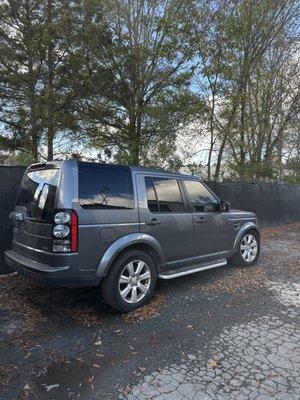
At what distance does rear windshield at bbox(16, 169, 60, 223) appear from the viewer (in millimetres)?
4023

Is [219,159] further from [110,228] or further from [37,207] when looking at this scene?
[37,207]

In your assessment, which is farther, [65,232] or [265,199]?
[265,199]

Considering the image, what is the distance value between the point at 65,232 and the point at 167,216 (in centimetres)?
159

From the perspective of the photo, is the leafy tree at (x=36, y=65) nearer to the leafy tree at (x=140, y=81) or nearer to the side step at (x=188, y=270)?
the leafy tree at (x=140, y=81)

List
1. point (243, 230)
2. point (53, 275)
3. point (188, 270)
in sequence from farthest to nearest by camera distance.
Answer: point (243, 230) < point (188, 270) < point (53, 275)

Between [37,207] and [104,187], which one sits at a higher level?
[104,187]

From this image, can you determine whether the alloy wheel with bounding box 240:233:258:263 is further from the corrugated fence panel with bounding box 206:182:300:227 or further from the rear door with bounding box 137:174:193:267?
the corrugated fence panel with bounding box 206:182:300:227

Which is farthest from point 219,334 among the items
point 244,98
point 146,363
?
point 244,98

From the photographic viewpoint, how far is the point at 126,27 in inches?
448

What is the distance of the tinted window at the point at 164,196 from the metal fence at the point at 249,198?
2.30m

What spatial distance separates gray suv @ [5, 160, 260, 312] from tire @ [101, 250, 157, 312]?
0.01m

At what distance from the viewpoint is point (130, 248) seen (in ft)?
14.5

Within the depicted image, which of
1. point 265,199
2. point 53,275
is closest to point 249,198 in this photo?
point 265,199

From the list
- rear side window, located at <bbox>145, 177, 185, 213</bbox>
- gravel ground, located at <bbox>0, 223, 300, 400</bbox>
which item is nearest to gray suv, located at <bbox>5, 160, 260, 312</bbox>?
rear side window, located at <bbox>145, 177, 185, 213</bbox>
